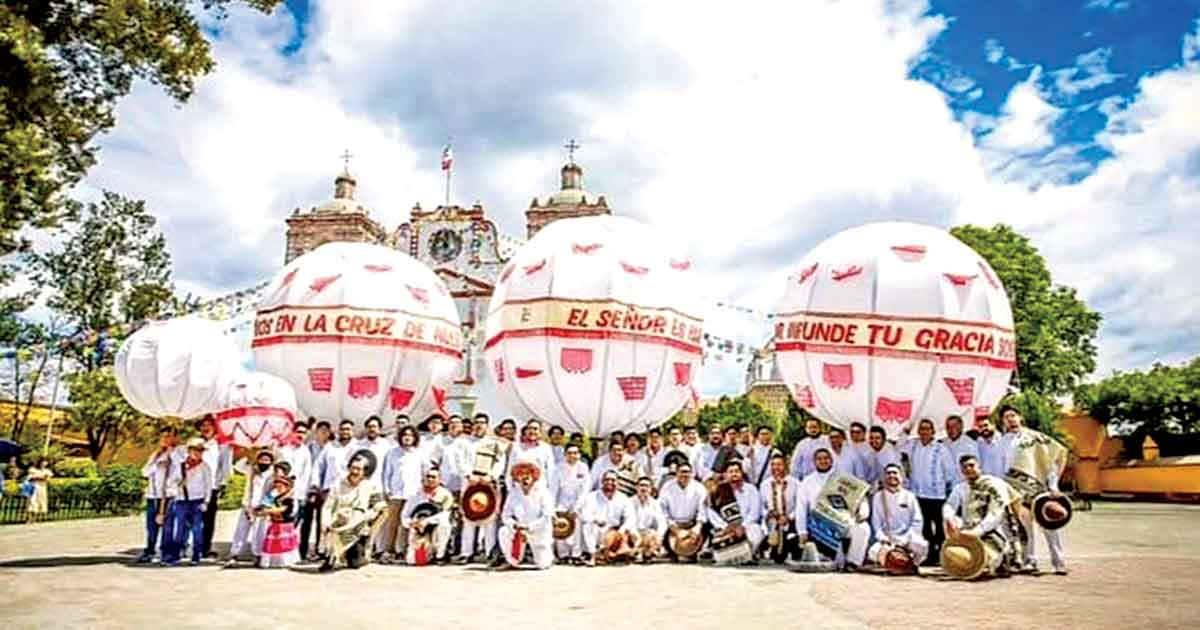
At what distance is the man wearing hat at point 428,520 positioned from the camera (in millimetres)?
10445

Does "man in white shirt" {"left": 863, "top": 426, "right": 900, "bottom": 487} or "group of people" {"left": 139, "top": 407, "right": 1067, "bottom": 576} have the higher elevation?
"man in white shirt" {"left": 863, "top": 426, "right": 900, "bottom": 487}

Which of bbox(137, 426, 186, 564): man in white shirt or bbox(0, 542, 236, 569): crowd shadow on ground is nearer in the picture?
bbox(0, 542, 236, 569): crowd shadow on ground

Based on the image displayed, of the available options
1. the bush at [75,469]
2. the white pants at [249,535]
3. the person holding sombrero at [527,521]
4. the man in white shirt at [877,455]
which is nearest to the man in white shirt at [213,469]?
the white pants at [249,535]

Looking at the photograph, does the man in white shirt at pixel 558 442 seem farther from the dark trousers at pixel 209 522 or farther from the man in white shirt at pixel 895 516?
the dark trousers at pixel 209 522

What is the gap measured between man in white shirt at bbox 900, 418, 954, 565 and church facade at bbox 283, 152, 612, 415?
23.2 metres

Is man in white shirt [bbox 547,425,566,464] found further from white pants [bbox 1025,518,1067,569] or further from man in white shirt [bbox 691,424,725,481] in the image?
white pants [bbox 1025,518,1067,569]

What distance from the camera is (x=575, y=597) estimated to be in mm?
7957

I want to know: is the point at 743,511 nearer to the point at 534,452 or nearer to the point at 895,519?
the point at 895,519

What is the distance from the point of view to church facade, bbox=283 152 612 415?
130ft

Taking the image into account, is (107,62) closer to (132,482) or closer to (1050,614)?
(1050,614)

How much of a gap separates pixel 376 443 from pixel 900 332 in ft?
20.3

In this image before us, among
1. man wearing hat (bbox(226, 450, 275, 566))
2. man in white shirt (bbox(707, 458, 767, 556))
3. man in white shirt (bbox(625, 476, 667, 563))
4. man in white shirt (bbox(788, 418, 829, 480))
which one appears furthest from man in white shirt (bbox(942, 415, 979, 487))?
man wearing hat (bbox(226, 450, 275, 566))

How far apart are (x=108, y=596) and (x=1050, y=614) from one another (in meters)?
7.33

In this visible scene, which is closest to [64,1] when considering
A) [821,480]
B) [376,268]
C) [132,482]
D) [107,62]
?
[107,62]
